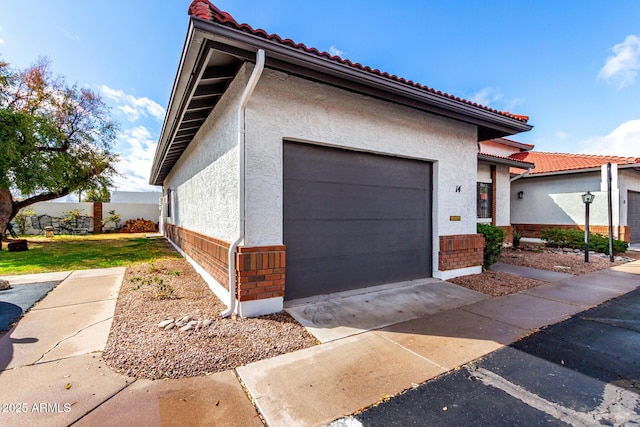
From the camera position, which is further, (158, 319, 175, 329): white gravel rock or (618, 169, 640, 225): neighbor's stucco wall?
(618, 169, 640, 225): neighbor's stucco wall

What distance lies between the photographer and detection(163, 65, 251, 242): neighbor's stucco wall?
415 centimetres

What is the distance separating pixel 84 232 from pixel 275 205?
67.3ft

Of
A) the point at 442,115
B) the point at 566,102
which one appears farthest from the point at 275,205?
the point at 566,102

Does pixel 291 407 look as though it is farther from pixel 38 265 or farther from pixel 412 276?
pixel 38 265

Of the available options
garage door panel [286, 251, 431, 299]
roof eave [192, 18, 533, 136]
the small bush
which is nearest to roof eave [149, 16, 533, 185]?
roof eave [192, 18, 533, 136]

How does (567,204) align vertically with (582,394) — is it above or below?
above

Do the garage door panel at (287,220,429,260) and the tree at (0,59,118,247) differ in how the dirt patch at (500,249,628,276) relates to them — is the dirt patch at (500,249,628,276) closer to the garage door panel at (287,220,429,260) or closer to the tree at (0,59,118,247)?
the garage door panel at (287,220,429,260)

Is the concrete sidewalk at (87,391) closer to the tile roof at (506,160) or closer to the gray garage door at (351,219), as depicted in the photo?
the gray garage door at (351,219)

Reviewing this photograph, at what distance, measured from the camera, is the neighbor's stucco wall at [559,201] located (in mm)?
11781

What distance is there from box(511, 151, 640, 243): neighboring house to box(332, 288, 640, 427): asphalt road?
1127 centimetres

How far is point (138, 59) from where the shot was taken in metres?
8.66

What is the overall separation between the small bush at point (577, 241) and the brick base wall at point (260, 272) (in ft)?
40.0

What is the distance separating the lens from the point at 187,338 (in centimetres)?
325

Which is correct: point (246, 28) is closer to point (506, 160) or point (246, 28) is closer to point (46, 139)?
point (506, 160)
